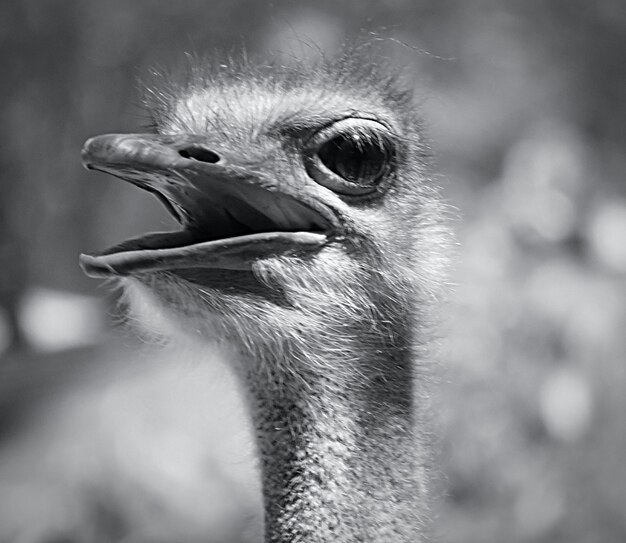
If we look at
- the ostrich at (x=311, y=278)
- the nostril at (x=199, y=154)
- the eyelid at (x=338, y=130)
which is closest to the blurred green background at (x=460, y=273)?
the ostrich at (x=311, y=278)

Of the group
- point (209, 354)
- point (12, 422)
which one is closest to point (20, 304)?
point (12, 422)

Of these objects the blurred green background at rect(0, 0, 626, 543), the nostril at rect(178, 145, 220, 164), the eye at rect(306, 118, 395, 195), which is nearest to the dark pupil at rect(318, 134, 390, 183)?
the eye at rect(306, 118, 395, 195)

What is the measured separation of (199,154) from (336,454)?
1.52 ft

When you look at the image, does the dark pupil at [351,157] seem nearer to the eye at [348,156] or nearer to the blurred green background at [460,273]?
the eye at [348,156]

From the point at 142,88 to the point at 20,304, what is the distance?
2.66 m

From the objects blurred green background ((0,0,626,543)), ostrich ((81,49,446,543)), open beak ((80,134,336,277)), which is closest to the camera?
open beak ((80,134,336,277))

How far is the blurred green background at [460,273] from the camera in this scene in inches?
139

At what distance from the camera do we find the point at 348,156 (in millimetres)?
1581

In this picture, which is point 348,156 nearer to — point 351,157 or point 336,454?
point 351,157

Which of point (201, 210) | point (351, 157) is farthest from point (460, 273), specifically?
point (201, 210)

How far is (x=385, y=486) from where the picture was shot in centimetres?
162

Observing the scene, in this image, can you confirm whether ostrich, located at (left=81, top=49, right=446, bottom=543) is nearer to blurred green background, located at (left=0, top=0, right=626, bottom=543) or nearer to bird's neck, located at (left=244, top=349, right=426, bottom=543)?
bird's neck, located at (left=244, top=349, right=426, bottom=543)

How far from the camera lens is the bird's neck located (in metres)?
1.58

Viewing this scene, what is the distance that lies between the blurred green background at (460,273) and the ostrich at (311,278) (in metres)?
1.35
